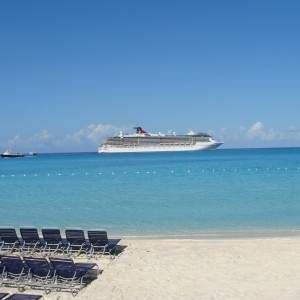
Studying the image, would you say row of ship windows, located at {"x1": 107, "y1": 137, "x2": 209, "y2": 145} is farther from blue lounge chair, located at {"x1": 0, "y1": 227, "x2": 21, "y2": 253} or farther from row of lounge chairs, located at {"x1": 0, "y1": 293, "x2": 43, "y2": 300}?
row of lounge chairs, located at {"x1": 0, "y1": 293, "x2": 43, "y2": 300}

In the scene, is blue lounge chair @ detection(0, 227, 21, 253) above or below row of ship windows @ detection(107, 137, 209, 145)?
below

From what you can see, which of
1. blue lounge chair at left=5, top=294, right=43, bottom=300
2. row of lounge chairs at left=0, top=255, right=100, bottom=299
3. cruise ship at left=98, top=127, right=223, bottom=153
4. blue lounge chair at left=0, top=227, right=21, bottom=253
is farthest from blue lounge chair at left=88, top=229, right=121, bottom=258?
cruise ship at left=98, top=127, right=223, bottom=153

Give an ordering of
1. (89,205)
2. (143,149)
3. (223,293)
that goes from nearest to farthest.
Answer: (223,293)
(89,205)
(143,149)

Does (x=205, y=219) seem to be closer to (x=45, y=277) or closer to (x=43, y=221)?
(x=43, y=221)

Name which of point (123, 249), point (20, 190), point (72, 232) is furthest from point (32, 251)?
point (20, 190)

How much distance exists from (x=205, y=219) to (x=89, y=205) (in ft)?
21.3

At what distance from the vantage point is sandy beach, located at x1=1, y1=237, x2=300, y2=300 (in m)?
6.54

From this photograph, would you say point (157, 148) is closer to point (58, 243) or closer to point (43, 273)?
point (58, 243)

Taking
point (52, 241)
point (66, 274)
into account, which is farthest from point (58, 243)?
point (66, 274)

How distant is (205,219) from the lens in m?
14.4

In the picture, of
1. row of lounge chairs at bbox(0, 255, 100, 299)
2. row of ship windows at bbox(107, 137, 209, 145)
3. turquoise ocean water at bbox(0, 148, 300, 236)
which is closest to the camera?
row of lounge chairs at bbox(0, 255, 100, 299)

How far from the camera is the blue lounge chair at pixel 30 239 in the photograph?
30.8 ft

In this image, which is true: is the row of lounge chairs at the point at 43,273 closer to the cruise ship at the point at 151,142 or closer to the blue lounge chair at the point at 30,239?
the blue lounge chair at the point at 30,239

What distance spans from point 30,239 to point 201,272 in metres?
4.12
